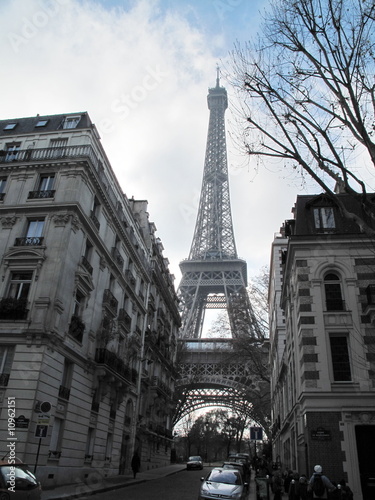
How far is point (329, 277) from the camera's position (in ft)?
69.4

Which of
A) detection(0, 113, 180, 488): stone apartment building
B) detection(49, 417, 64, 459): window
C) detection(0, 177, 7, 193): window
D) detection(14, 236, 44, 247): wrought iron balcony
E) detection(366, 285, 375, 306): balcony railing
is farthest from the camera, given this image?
detection(0, 177, 7, 193): window

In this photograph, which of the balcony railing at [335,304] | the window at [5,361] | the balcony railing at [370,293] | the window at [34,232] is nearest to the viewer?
the window at [5,361]

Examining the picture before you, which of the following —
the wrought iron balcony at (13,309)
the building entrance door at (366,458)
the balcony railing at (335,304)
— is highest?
the balcony railing at (335,304)

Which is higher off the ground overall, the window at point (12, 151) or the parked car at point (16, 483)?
the window at point (12, 151)

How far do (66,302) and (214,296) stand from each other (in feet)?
237

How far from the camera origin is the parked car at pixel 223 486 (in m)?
14.4

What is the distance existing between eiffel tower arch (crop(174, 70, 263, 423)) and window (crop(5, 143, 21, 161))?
951 inches

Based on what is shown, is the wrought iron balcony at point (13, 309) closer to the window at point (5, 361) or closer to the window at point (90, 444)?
the window at point (5, 361)

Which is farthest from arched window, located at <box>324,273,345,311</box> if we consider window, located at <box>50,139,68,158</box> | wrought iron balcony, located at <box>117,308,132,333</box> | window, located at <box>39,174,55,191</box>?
window, located at <box>50,139,68,158</box>

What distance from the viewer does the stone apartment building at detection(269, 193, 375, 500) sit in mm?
17469

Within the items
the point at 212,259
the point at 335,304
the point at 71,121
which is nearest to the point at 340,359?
the point at 335,304

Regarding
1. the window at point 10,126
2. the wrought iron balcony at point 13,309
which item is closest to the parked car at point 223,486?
the wrought iron balcony at point 13,309

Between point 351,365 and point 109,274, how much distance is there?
49.3ft

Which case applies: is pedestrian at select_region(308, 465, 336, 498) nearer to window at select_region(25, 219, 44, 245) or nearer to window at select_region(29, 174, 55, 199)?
window at select_region(25, 219, 44, 245)
